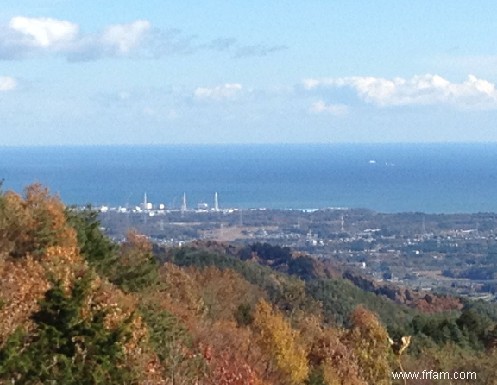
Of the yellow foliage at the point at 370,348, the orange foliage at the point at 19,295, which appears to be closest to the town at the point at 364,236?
the yellow foliage at the point at 370,348

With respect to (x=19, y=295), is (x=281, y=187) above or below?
below

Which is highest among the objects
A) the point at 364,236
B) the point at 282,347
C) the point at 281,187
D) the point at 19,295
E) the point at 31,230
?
the point at 31,230

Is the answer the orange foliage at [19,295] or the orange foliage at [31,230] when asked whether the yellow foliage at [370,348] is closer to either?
the orange foliage at [31,230]

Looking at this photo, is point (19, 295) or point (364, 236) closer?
point (19, 295)

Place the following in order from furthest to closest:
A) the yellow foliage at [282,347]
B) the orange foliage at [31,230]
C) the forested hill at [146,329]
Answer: the yellow foliage at [282,347] → the orange foliage at [31,230] → the forested hill at [146,329]

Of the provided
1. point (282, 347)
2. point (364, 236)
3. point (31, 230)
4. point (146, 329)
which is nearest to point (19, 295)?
point (146, 329)

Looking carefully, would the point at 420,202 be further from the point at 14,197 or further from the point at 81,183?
the point at 14,197

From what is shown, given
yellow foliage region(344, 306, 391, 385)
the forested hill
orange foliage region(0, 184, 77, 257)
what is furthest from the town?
orange foliage region(0, 184, 77, 257)

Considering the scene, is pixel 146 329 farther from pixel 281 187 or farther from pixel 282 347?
pixel 281 187

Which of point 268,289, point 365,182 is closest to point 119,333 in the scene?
point 268,289
